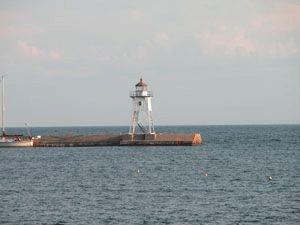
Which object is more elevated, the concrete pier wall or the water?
the concrete pier wall

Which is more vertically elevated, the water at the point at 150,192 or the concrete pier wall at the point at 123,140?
the concrete pier wall at the point at 123,140

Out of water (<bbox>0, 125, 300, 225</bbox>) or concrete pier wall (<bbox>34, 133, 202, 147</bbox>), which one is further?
concrete pier wall (<bbox>34, 133, 202, 147</bbox>)

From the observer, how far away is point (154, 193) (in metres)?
48.2

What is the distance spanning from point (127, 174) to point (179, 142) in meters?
42.4

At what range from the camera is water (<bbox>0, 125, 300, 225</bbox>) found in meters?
38.2

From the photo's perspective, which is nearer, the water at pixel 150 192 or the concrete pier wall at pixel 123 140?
the water at pixel 150 192

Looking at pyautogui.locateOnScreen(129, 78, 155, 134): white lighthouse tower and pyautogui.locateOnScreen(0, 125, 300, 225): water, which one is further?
pyautogui.locateOnScreen(129, 78, 155, 134): white lighthouse tower

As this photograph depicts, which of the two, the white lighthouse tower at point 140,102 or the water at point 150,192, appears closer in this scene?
the water at point 150,192

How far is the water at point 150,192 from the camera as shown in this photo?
1506 inches

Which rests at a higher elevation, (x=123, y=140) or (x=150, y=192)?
(x=123, y=140)

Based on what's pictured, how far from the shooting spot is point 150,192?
4884 cm

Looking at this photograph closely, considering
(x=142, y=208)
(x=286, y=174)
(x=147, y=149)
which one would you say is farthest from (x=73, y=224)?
(x=147, y=149)

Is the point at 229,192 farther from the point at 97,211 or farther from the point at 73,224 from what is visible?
the point at 73,224

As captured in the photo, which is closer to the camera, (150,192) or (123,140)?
(150,192)
